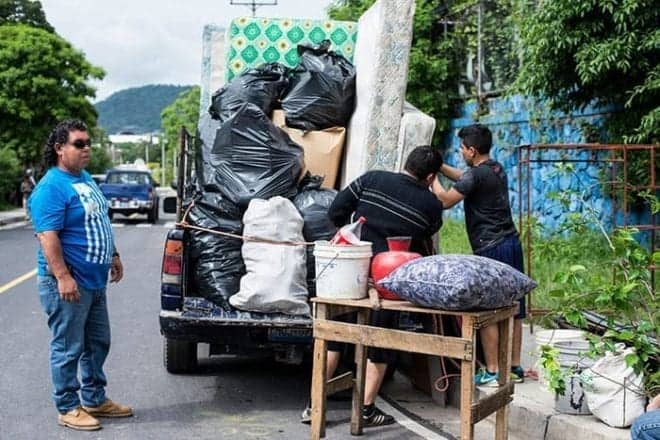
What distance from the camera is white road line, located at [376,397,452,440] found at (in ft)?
18.0

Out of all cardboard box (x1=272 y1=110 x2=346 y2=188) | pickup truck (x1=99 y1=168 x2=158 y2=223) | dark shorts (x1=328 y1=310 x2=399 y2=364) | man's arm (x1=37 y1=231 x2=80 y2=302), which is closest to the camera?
man's arm (x1=37 y1=231 x2=80 y2=302)

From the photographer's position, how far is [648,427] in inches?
147

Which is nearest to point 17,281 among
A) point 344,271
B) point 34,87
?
point 344,271

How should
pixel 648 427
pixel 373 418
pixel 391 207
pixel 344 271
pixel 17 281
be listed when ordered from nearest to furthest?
pixel 648 427
pixel 344 271
pixel 391 207
pixel 373 418
pixel 17 281

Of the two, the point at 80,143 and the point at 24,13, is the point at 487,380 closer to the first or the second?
the point at 80,143

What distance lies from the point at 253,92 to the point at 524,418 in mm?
3511

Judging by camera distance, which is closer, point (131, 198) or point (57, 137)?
point (57, 137)

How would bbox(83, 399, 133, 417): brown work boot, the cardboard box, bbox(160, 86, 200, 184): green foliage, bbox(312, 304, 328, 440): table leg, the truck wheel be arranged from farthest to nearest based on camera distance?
bbox(160, 86, 200, 184): green foliage < the cardboard box < the truck wheel < bbox(83, 399, 133, 417): brown work boot < bbox(312, 304, 328, 440): table leg

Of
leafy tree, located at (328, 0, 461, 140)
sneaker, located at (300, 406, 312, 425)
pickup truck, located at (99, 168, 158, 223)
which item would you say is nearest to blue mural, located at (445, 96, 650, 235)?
leafy tree, located at (328, 0, 461, 140)

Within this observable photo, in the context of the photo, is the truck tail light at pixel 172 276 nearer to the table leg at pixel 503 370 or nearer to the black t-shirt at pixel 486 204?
the black t-shirt at pixel 486 204

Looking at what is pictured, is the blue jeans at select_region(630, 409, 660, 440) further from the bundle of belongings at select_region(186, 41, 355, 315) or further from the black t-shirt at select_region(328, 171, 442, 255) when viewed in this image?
the bundle of belongings at select_region(186, 41, 355, 315)

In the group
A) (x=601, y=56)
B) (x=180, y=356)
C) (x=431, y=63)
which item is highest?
(x=431, y=63)

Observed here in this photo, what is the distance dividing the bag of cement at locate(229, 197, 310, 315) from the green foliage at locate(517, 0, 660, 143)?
519 cm

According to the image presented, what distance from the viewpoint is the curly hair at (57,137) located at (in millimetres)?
5453
